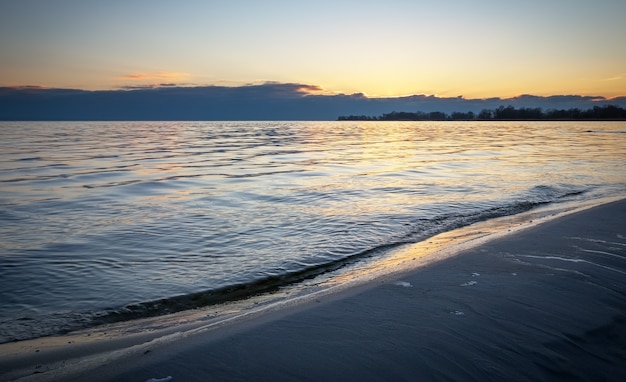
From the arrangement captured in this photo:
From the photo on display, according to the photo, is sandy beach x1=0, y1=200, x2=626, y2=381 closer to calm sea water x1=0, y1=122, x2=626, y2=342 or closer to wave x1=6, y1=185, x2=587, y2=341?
wave x1=6, y1=185, x2=587, y2=341

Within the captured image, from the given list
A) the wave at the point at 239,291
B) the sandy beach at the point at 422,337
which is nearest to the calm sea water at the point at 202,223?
the wave at the point at 239,291

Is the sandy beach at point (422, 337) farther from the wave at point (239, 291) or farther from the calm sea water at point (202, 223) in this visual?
the calm sea water at point (202, 223)

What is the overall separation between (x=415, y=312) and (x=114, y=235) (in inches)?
267

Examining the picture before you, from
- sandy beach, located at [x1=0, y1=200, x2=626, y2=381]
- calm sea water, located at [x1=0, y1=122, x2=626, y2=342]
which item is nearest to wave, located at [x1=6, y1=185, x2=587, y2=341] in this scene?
calm sea water, located at [x1=0, y1=122, x2=626, y2=342]

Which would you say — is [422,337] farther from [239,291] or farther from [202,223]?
[202,223]

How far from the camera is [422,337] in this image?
327 cm

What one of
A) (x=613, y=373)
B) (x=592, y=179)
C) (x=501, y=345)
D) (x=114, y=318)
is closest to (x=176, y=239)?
(x=114, y=318)

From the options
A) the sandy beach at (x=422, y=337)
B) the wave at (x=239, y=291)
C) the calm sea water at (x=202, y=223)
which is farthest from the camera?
the calm sea water at (x=202, y=223)

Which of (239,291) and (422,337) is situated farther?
(239,291)

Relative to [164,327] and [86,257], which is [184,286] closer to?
[164,327]

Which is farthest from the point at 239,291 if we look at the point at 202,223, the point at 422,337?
the point at 202,223

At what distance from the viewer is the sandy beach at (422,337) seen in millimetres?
2805

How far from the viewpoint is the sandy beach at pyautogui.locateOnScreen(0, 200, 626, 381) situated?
2805mm

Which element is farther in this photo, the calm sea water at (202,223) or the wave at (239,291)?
the calm sea water at (202,223)
